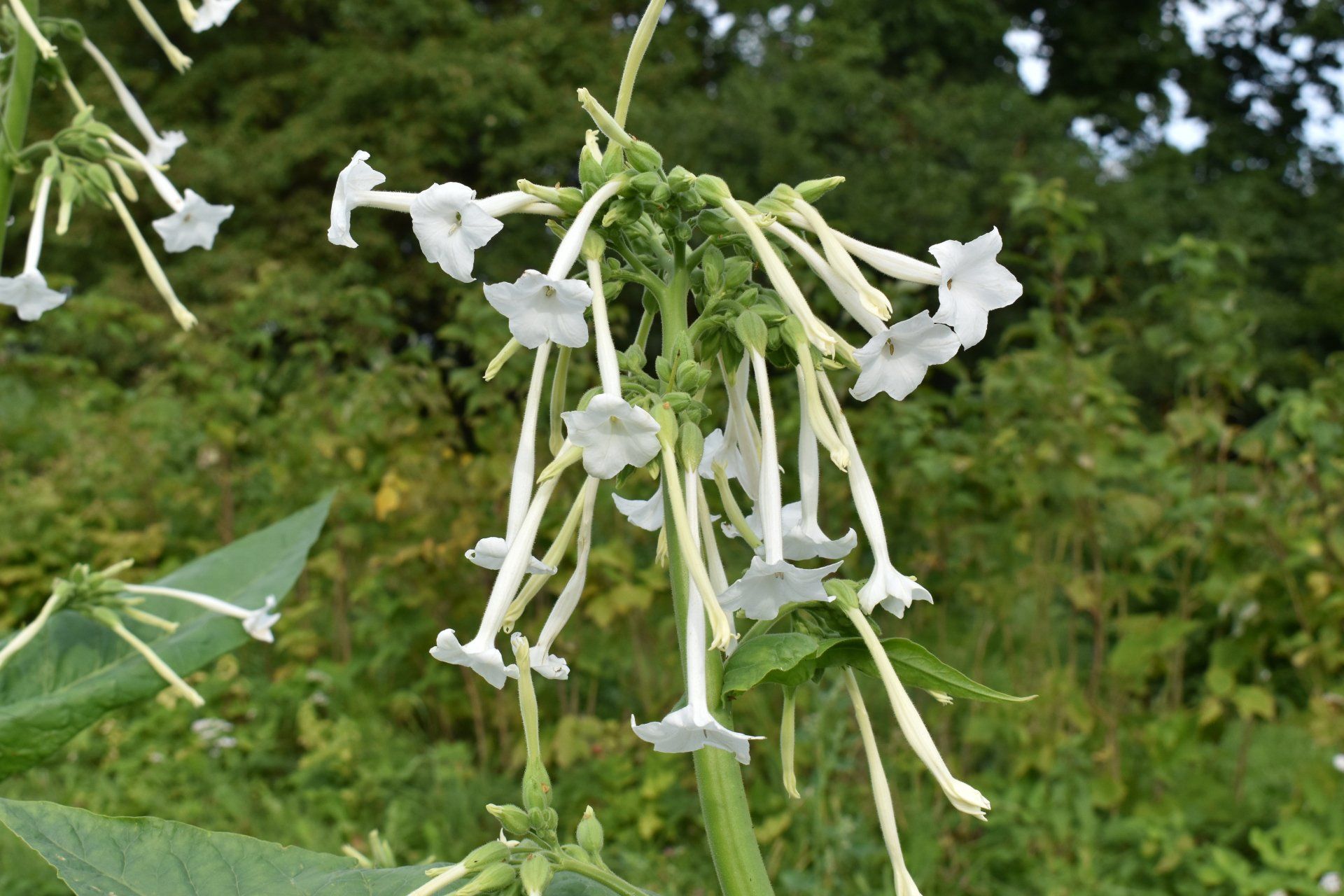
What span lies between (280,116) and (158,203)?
143 centimetres

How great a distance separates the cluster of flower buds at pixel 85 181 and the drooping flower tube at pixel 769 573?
1.15 metres

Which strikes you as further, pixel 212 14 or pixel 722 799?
pixel 212 14

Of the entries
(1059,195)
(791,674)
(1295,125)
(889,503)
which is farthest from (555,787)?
(1295,125)

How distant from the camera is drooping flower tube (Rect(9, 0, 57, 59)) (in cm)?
177

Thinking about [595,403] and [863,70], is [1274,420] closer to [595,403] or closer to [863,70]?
[595,403]

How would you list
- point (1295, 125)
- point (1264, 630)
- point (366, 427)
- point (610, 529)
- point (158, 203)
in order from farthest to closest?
point (1295, 125)
point (158, 203)
point (366, 427)
point (610, 529)
point (1264, 630)

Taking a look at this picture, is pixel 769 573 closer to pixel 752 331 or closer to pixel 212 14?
pixel 752 331

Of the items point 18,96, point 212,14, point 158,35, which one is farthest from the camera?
point 158,35

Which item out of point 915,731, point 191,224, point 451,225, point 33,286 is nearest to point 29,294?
point 33,286

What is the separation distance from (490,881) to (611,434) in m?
0.34

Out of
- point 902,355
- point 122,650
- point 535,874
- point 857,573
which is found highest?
point 902,355

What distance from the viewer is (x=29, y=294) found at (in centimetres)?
184

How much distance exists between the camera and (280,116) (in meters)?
11.3

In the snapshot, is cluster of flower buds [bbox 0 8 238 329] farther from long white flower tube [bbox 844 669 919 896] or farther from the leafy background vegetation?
the leafy background vegetation
